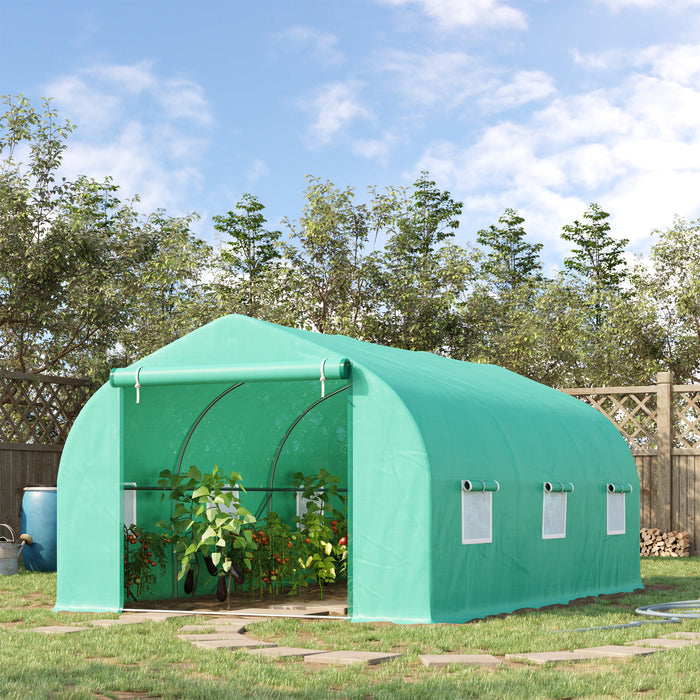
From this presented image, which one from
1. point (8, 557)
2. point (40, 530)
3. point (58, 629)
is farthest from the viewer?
point (40, 530)

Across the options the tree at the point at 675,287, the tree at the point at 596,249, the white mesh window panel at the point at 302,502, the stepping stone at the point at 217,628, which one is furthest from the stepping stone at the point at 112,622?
the tree at the point at 596,249

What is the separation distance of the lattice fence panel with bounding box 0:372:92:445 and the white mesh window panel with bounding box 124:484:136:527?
522 cm

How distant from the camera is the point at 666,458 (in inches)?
590

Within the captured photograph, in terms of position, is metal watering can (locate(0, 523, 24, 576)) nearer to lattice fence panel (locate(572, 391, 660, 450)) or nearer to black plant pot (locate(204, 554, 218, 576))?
black plant pot (locate(204, 554, 218, 576))

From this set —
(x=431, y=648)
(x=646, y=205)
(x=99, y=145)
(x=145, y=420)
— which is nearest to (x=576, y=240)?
(x=646, y=205)

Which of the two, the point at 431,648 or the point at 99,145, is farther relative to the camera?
the point at 99,145

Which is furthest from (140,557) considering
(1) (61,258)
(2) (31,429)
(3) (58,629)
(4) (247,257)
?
(4) (247,257)

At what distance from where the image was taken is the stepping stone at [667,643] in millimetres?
6797

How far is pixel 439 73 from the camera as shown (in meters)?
19.7

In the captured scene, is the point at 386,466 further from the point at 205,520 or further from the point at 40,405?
the point at 40,405

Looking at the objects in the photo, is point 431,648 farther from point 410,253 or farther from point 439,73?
point 439,73

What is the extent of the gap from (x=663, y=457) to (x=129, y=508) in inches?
333

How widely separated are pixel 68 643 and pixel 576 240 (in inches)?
953

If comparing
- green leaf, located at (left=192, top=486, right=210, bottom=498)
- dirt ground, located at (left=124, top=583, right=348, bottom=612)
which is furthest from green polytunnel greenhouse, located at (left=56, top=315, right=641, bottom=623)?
green leaf, located at (left=192, top=486, right=210, bottom=498)
